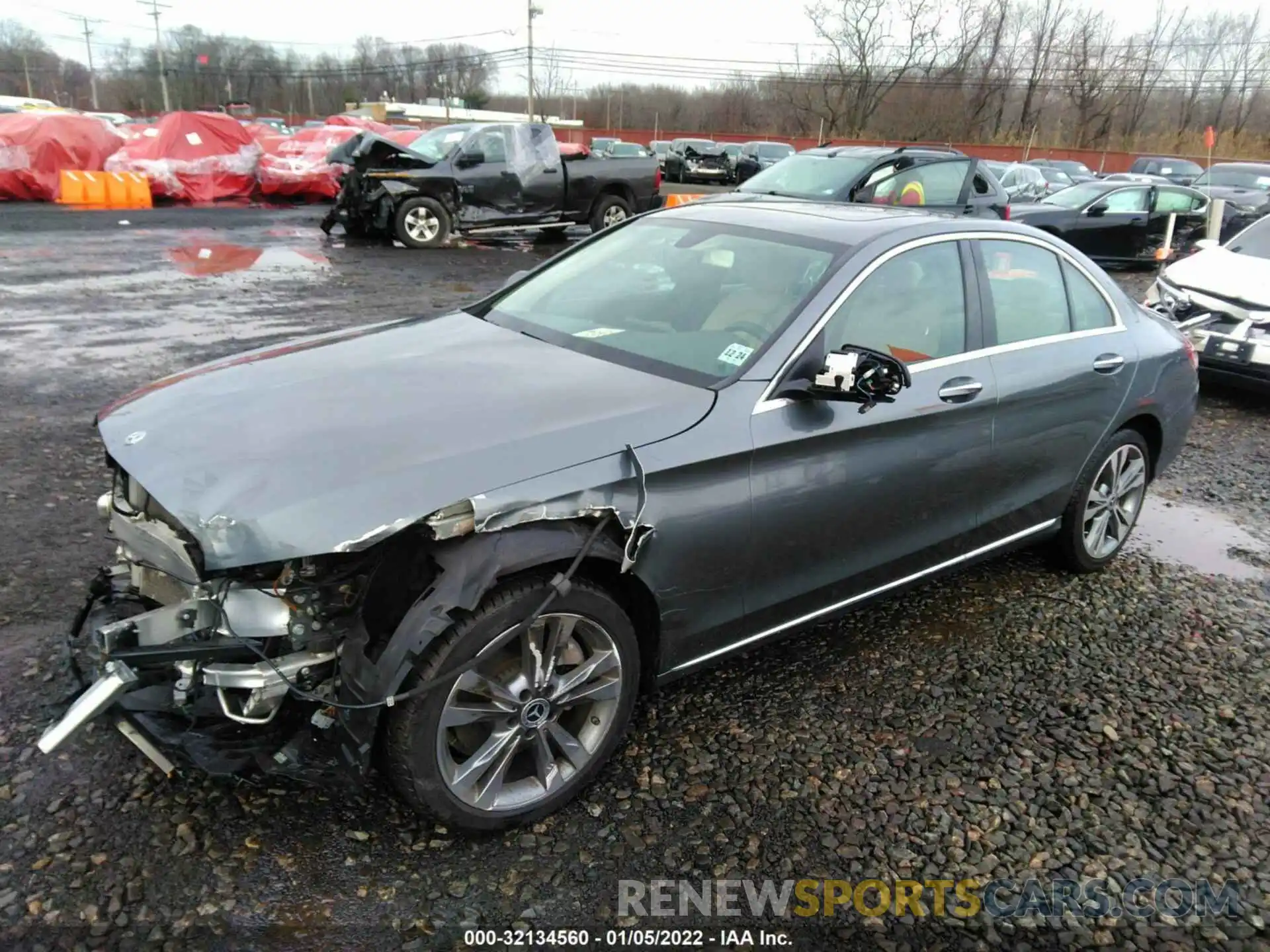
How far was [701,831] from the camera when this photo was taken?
2.69m

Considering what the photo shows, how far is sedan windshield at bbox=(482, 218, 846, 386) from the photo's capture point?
3166mm

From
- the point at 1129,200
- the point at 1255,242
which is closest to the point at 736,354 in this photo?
the point at 1255,242

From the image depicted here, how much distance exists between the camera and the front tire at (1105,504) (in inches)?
167

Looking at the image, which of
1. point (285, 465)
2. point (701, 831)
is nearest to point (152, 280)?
point (285, 465)

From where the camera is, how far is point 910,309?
350 cm

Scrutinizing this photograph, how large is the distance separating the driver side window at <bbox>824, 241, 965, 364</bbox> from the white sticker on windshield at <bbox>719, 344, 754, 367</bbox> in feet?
0.98

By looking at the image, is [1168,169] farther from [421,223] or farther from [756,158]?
[421,223]

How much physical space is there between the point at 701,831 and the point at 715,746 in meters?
0.42

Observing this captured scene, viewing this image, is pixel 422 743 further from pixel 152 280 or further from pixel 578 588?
pixel 152 280

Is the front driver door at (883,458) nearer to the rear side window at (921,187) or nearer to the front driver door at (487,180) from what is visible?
the rear side window at (921,187)

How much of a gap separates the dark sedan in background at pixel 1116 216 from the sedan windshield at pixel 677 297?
11160 millimetres

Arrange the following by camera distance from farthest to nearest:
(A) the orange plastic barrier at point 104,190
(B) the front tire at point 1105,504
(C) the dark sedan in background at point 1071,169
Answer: (C) the dark sedan in background at point 1071,169
(A) the orange plastic barrier at point 104,190
(B) the front tire at point 1105,504

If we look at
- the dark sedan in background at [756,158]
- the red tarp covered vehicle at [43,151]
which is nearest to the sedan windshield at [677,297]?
the red tarp covered vehicle at [43,151]

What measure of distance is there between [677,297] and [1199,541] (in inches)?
136
